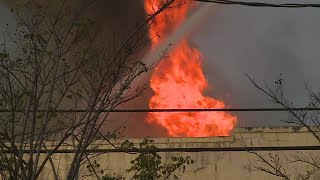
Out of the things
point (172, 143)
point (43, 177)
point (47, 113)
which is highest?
point (172, 143)

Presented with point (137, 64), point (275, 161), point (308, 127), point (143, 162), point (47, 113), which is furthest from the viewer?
point (275, 161)

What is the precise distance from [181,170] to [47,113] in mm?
10618

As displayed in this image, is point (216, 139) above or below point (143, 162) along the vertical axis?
above

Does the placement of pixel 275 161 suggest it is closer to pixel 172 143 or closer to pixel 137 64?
pixel 172 143

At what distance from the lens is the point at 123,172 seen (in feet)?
65.1

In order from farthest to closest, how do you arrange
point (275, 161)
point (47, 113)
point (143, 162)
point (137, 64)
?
point (275, 161) → point (143, 162) → point (137, 64) → point (47, 113)

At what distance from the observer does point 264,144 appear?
20016 mm

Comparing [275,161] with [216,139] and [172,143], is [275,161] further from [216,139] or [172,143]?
[172,143]

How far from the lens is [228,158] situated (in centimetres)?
1986

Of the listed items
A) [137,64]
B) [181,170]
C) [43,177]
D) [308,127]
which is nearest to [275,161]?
[308,127]

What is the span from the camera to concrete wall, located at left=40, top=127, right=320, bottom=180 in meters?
19.7

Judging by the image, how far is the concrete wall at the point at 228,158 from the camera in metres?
19.7

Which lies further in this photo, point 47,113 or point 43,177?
point 43,177

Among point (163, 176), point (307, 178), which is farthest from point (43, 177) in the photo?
point (307, 178)
